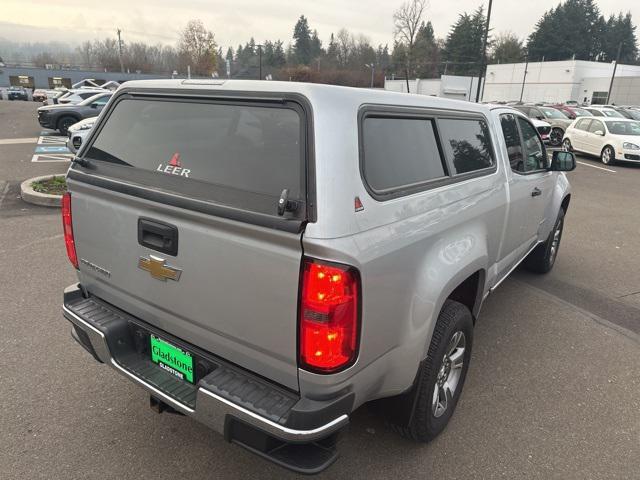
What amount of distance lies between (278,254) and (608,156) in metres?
17.0

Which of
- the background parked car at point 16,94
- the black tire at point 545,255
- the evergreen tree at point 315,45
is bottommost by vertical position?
the background parked car at point 16,94

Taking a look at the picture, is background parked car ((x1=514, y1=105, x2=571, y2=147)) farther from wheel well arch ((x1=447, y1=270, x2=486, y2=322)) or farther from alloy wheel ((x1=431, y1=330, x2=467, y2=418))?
alloy wheel ((x1=431, y1=330, x2=467, y2=418))

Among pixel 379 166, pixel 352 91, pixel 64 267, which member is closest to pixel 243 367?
pixel 379 166

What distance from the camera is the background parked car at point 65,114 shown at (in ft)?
54.2

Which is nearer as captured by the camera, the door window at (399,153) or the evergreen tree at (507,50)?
the door window at (399,153)

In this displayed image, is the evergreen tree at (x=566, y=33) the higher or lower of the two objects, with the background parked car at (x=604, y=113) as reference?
higher

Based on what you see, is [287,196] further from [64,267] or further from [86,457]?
[64,267]

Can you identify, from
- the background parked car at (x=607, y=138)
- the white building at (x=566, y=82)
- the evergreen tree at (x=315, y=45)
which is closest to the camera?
the background parked car at (x=607, y=138)

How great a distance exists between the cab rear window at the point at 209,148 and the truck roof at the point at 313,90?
77mm

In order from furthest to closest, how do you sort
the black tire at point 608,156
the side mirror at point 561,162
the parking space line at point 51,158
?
the black tire at point 608,156 < the parking space line at point 51,158 < the side mirror at point 561,162

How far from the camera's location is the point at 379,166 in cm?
210

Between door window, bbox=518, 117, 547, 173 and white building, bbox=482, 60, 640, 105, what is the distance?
226ft

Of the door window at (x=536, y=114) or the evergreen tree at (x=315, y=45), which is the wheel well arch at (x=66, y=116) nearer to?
the door window at (x=536, y=114)

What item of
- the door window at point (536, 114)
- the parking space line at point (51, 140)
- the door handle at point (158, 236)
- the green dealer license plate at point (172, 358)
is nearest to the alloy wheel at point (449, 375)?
the green dealer license plate at point (172, 358)
